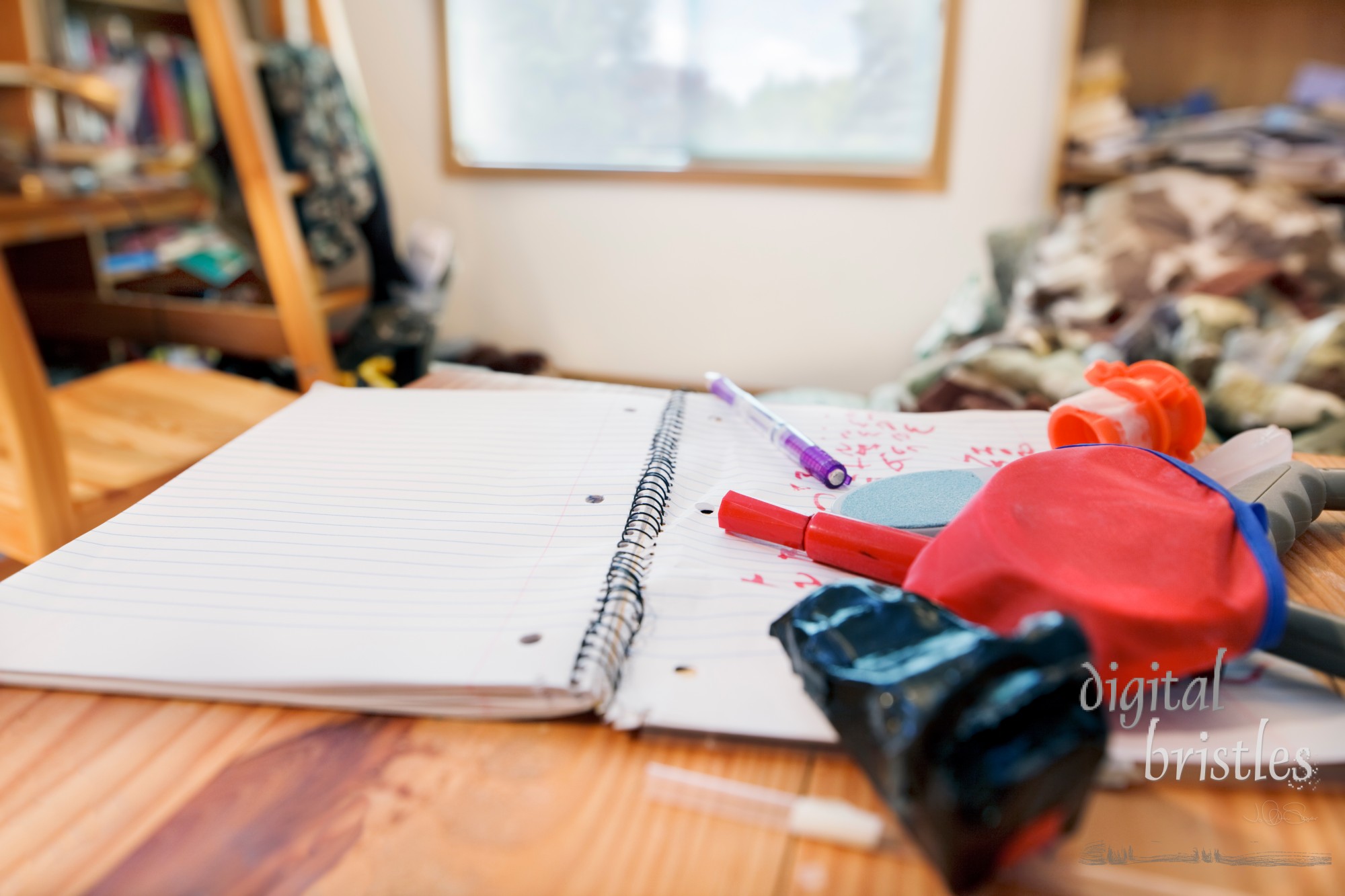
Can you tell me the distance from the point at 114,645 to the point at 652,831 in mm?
269

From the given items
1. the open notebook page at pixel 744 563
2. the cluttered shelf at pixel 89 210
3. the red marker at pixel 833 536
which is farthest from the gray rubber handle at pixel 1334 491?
the cluttered shelf at pixel 89 210

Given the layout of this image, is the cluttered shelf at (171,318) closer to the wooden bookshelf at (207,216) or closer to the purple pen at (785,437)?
the wooden bookshelf at (207,216)

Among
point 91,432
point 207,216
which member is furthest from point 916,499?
point 207,216

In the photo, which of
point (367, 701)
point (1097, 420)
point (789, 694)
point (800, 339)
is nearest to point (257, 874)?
point (367, 701)

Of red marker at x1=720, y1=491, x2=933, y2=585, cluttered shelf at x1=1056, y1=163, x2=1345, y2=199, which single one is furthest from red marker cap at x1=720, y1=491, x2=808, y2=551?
cluttered shelf at x1=1056, y1=163, x2=1345, y2=199

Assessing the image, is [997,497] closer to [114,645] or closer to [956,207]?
[114,645]

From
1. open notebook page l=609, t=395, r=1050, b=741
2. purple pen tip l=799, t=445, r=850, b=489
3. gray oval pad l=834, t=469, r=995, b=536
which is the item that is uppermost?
gray oval pad l=834, t=469, r=995, b=536

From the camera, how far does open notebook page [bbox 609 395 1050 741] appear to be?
1.19 feet

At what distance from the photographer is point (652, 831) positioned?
312 millimetres

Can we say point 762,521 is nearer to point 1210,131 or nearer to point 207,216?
point 1210,131

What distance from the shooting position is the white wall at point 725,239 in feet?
6.34

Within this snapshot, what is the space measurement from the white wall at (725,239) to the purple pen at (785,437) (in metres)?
1.49

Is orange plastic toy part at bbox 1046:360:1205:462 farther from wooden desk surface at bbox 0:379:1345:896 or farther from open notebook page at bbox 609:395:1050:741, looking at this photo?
wooden desk surface at bbox 0:379:1345:896

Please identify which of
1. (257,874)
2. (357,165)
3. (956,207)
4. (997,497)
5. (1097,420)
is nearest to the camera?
(257,874)
